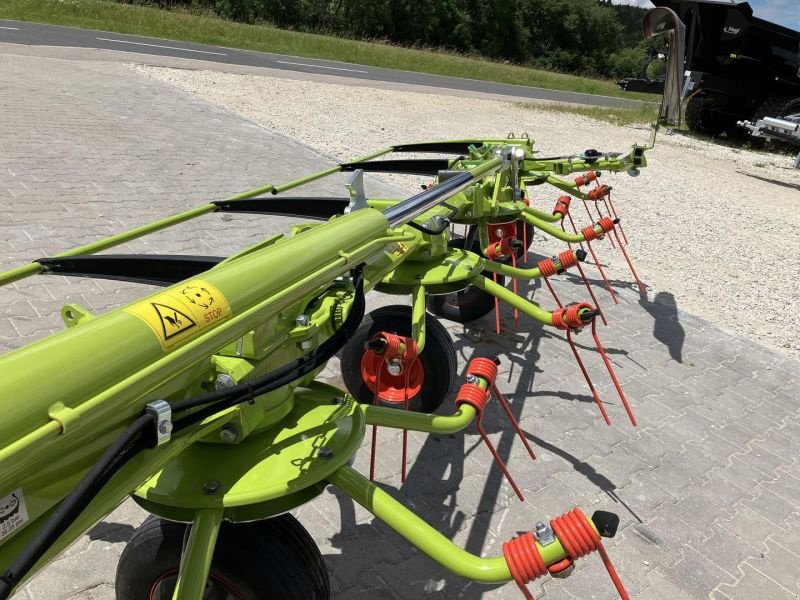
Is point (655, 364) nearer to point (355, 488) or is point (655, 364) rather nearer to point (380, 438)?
point (380, 438)

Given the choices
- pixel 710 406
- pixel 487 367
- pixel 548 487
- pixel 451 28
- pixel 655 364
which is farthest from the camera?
pixel 451 28

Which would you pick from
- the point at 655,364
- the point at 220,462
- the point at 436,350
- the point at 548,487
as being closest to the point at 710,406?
the point at 655,364

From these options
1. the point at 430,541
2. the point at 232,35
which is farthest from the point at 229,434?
the point at 232,35

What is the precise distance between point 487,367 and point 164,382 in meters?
1.19

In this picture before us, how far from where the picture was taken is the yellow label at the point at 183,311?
1.19m

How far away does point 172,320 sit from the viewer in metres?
1.21

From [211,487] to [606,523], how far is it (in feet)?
3.20

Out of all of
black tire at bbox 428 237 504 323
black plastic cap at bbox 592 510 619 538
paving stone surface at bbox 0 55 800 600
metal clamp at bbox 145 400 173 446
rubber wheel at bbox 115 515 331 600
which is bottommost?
paving stone surface at bbox 0 55 800 600

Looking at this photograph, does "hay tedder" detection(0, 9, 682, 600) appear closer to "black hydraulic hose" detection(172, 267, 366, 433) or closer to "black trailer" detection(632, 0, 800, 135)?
"black hydraulic hose" detection(172, 267, 366, 433)

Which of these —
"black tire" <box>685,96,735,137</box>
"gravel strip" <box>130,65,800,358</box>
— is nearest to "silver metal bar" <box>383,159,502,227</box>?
"gravel strip" <box>130,65,800,358</box>

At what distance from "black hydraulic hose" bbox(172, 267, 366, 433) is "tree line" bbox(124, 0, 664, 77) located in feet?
88.1

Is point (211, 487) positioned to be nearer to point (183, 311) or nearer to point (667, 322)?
point (183, 311)

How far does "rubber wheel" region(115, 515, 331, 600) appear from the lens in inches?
63.5

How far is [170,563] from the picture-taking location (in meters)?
1.66
